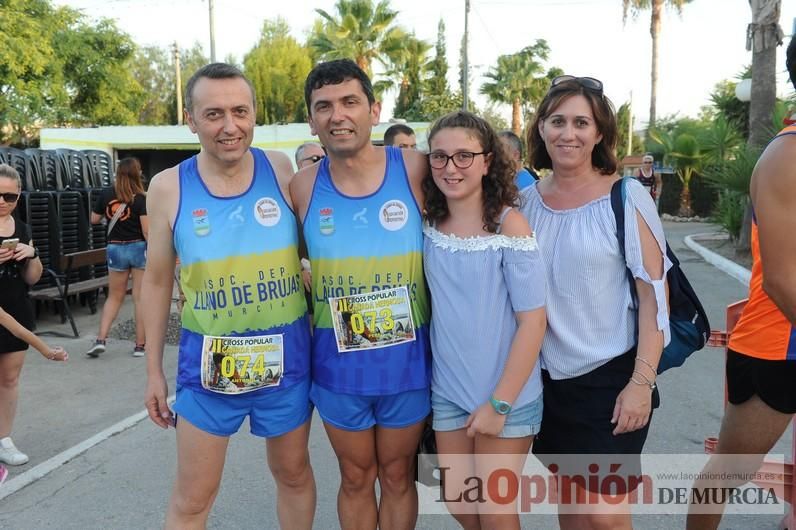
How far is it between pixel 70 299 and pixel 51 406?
4702mm

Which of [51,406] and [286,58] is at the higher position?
[286,58]

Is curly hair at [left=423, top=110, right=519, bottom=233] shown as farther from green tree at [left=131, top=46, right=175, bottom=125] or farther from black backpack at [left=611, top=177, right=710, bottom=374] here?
green tree at [left=131, top=46, right=175, bottom=125]

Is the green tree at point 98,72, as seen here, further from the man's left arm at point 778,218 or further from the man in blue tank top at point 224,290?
the man's left arm at point 778,218

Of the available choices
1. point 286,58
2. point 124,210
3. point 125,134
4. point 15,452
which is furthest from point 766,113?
point 286,58

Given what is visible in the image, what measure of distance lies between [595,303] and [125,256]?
5.84 metres

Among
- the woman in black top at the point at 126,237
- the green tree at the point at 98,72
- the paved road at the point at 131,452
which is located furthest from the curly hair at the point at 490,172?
the green tree at the point at 98,72

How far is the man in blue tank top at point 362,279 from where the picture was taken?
2.50 metres

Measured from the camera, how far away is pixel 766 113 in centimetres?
1188

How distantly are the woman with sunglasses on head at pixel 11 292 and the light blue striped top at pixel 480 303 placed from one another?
2.77 meters

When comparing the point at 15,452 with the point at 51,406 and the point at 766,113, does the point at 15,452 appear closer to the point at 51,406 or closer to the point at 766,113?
the point at 51,406

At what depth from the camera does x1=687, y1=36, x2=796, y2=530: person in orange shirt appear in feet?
6.97

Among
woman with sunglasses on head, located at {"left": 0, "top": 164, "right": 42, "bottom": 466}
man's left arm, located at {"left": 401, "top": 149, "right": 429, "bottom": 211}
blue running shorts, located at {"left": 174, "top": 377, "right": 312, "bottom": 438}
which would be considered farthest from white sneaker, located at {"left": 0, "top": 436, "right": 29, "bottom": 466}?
man's left arm, located at {"left": 401, "top": 149, "right": 429, "bottom": 211}

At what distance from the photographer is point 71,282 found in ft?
28.3

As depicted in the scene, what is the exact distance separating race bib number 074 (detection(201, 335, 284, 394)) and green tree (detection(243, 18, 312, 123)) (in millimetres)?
34599
